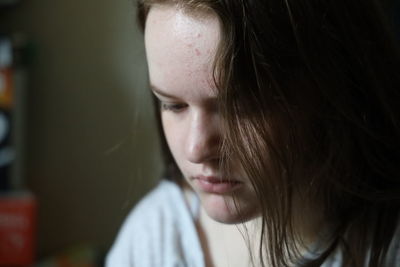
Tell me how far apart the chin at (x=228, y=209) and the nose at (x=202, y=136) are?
0.05 metres

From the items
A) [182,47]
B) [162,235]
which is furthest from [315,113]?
[162,235]

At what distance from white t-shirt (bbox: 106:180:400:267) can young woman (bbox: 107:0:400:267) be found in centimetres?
8

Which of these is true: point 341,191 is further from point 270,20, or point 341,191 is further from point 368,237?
point 270,20

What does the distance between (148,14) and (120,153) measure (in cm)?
67

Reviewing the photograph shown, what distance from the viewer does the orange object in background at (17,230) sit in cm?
101

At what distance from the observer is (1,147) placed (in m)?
1.02

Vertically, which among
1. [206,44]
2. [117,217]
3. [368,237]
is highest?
[206,44]

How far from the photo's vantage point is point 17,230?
1.02 m

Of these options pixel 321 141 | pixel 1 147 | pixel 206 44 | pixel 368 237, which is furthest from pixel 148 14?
pixel 1 147

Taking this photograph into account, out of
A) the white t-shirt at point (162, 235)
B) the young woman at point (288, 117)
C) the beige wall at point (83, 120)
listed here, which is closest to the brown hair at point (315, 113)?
the young woman at point (288, 117)

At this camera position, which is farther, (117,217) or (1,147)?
(117,217)

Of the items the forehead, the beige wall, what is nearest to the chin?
the forehead

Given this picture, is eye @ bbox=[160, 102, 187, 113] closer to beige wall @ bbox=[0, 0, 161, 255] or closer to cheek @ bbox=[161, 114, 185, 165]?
cheek @ bbox=[161, 114, 185, 165]

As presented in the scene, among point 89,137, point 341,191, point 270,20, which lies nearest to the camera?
point 270,20
